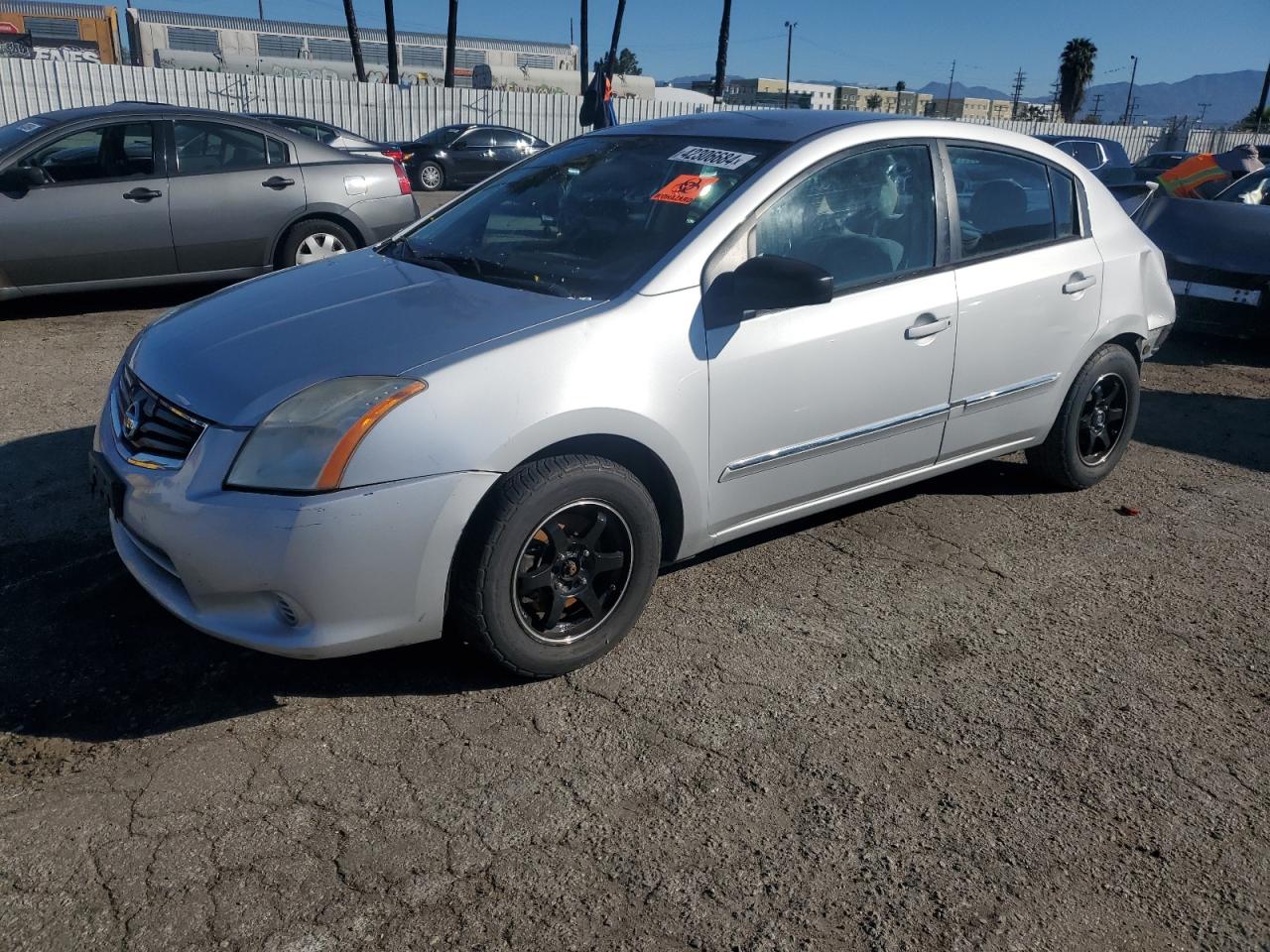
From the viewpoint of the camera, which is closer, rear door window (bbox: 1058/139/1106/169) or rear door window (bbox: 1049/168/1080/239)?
rear door window (bbox: 1049/168/1080/239)

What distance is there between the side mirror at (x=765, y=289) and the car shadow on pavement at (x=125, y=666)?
131cm

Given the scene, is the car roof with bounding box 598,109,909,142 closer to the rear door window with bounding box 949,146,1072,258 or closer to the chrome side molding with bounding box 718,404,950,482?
the rear door window with bounding box 949,146,1072,258

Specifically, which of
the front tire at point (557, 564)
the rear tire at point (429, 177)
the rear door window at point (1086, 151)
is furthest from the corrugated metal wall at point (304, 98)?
the front tire at point (557, 564)

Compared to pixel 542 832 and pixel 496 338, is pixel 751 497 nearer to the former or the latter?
pixel 496 338

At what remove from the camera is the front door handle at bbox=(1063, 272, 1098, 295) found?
4371 mm

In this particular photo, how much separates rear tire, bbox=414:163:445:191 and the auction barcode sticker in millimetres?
18140

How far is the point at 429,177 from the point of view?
68.5 feet

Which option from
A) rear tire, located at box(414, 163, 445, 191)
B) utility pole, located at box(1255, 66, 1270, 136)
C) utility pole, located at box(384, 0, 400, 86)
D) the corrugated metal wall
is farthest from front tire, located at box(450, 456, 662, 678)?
utility pole, located at box(1255, 66, 1270, 136)

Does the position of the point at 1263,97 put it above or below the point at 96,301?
above

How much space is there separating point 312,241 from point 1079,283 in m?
5.71

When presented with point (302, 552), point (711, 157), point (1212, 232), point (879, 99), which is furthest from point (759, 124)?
point (879, 99)

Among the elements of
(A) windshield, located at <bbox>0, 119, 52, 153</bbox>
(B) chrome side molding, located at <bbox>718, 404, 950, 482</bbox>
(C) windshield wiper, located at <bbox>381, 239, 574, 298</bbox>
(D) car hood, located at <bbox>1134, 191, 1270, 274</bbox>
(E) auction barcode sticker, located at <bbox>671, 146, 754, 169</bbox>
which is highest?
(E) auction barcode sticker, located at <bbox>671, 146, 754, 169</bbox>

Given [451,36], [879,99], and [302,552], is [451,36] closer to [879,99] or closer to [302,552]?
[302,552]

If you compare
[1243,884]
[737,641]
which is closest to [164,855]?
[737,641]
